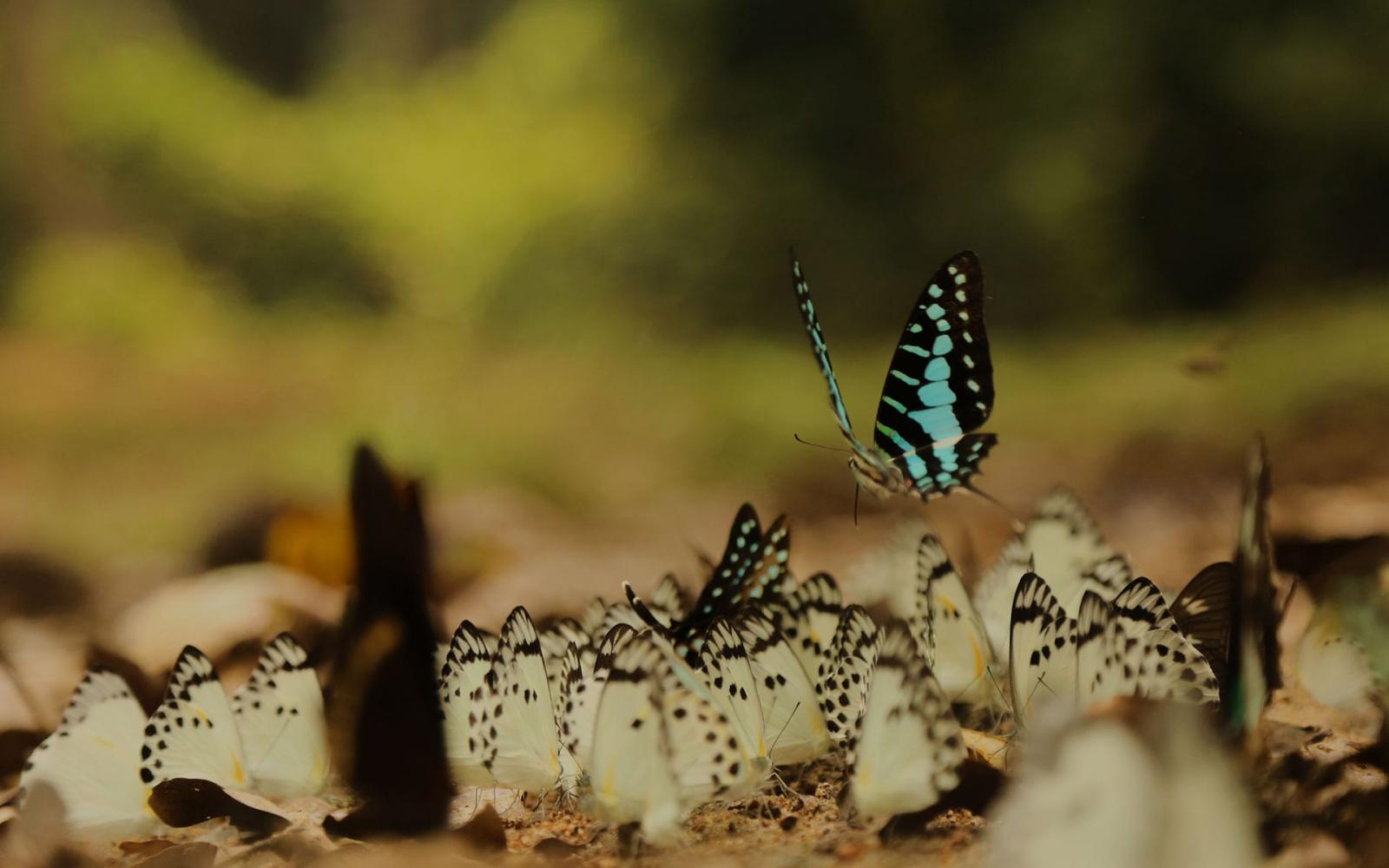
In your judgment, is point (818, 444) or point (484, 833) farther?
point (818, 444)

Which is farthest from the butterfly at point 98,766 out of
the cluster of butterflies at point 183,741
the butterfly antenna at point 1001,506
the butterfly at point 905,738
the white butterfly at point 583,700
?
the butterfly antenna at point 1001,506

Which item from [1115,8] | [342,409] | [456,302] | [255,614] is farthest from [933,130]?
[255,614]

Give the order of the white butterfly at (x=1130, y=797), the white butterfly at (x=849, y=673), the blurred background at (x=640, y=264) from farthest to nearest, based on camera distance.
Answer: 1. the blurred background at (x=640, y=264)
2. the white butterfly at (x=849, y=673)
3. the white butterfly at (x=1130, y=797)

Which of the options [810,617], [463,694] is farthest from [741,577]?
[463,694]

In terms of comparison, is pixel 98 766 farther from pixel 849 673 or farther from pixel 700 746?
pixel 849 673

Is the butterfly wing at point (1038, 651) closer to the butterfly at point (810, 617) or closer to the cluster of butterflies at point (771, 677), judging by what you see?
the cluster of butterflies at point (771, 677)

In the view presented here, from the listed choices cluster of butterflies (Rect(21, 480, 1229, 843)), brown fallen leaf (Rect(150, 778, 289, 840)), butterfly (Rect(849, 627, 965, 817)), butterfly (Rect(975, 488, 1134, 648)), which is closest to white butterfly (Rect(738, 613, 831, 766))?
cluster of butterflies (Rect(21, 480, 1229, 843))

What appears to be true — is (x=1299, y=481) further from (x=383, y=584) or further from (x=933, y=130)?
(x=383, y=584)
